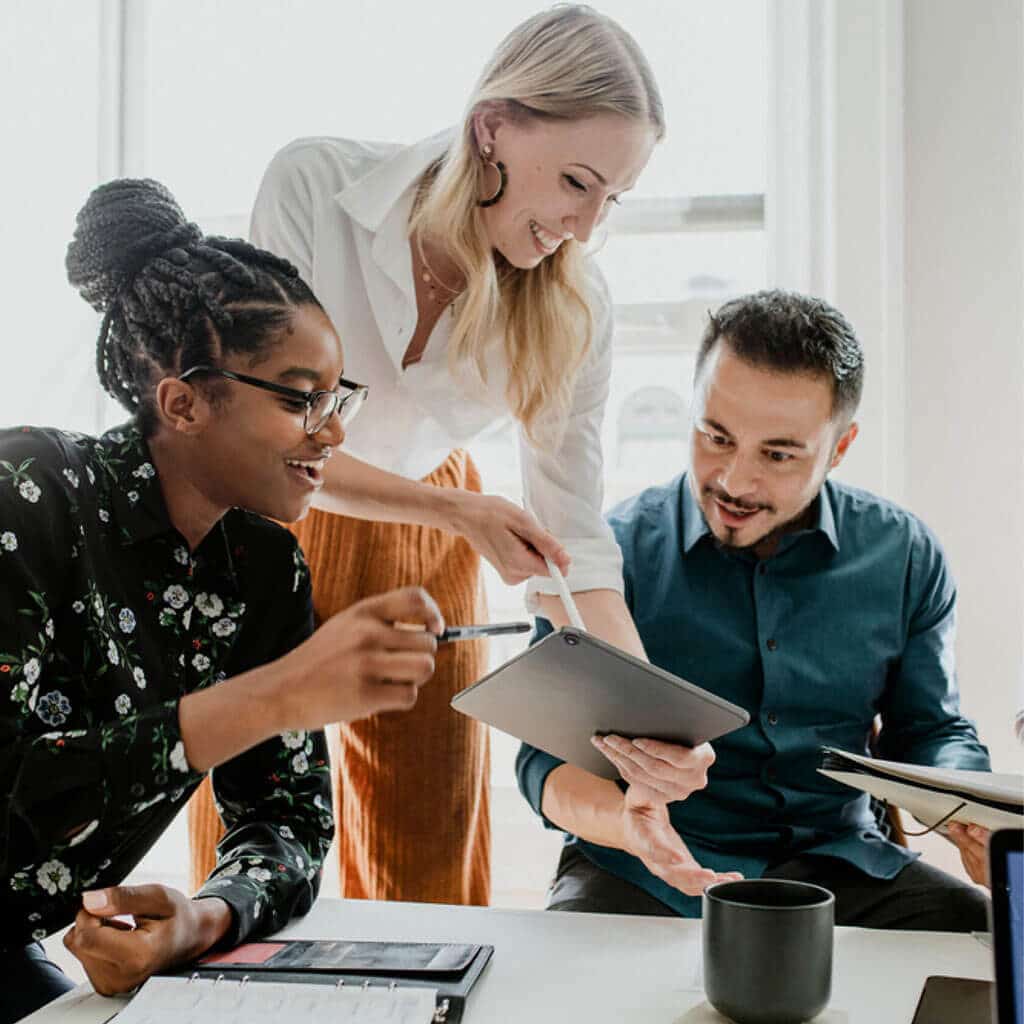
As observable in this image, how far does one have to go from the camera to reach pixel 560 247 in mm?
1758

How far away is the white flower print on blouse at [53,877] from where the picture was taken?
3.67ft

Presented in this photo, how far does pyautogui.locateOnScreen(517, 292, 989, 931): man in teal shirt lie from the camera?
5.16 ft

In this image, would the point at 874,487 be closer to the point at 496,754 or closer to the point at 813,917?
the point at 496,754

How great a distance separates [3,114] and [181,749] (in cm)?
226

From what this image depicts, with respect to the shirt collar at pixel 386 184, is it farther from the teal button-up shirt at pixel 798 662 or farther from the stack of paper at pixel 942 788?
the stack of paper at pixel 942 788

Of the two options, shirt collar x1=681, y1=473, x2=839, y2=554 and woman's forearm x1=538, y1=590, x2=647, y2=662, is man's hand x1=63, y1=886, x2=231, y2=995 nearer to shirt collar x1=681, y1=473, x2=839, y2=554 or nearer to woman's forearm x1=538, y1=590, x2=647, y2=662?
woman's forearm x1=538, y1=590, x2=647, y2=662

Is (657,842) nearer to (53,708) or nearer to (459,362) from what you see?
(53,708)

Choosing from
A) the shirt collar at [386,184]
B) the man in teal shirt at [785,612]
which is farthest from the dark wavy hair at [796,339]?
the shirt collar at [386,184]

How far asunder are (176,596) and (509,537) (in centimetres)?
48

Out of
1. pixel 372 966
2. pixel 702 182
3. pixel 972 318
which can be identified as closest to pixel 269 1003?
pixel 372 966

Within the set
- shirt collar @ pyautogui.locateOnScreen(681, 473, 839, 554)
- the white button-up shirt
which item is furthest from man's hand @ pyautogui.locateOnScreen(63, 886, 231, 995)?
shirt collar @ pyautogui.locateOnScreen(681, 473, 839, 554)

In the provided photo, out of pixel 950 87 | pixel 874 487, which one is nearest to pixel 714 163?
pixel 950 87

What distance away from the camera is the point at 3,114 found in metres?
2.77

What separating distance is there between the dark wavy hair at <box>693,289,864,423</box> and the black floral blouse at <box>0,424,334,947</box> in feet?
2.27
